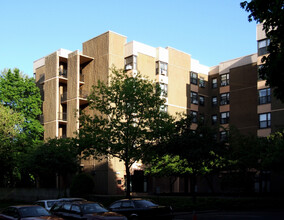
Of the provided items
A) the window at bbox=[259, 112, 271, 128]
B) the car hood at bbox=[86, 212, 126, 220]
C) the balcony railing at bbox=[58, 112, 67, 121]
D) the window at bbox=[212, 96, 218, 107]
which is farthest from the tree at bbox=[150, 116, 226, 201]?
the window at bbox=[212, 96, 218, 107]

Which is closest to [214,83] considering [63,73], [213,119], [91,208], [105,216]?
[213,119]

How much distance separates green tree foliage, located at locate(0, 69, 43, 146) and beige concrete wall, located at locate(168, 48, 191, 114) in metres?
17.8

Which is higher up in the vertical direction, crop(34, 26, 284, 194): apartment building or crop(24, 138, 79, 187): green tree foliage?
crop(34, 26, 284, 194): apartment building

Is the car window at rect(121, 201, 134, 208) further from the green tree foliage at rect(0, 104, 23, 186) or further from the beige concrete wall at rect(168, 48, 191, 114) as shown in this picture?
the beige concrete wall at rect(168, 48, 191, 114)

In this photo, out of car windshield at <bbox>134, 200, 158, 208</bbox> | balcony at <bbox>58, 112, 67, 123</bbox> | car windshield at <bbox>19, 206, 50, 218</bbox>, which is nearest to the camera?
car windshield at <bbox>19, 206, 50, 218</bbox>

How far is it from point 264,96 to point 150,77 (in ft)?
47.7

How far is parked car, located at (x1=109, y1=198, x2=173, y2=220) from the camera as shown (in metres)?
21.1

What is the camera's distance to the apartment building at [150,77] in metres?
49.9

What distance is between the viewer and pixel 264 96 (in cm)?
5012

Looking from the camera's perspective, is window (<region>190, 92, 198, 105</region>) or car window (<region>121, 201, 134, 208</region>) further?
window (<region>190, 92, 198, 105</region>)

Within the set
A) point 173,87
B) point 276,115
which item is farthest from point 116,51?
point 276,115

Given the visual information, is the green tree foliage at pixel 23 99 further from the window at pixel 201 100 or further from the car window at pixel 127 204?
the car window at pixel 127 204

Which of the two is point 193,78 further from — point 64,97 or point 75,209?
point 75,209

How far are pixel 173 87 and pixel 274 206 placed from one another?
2583 cm
